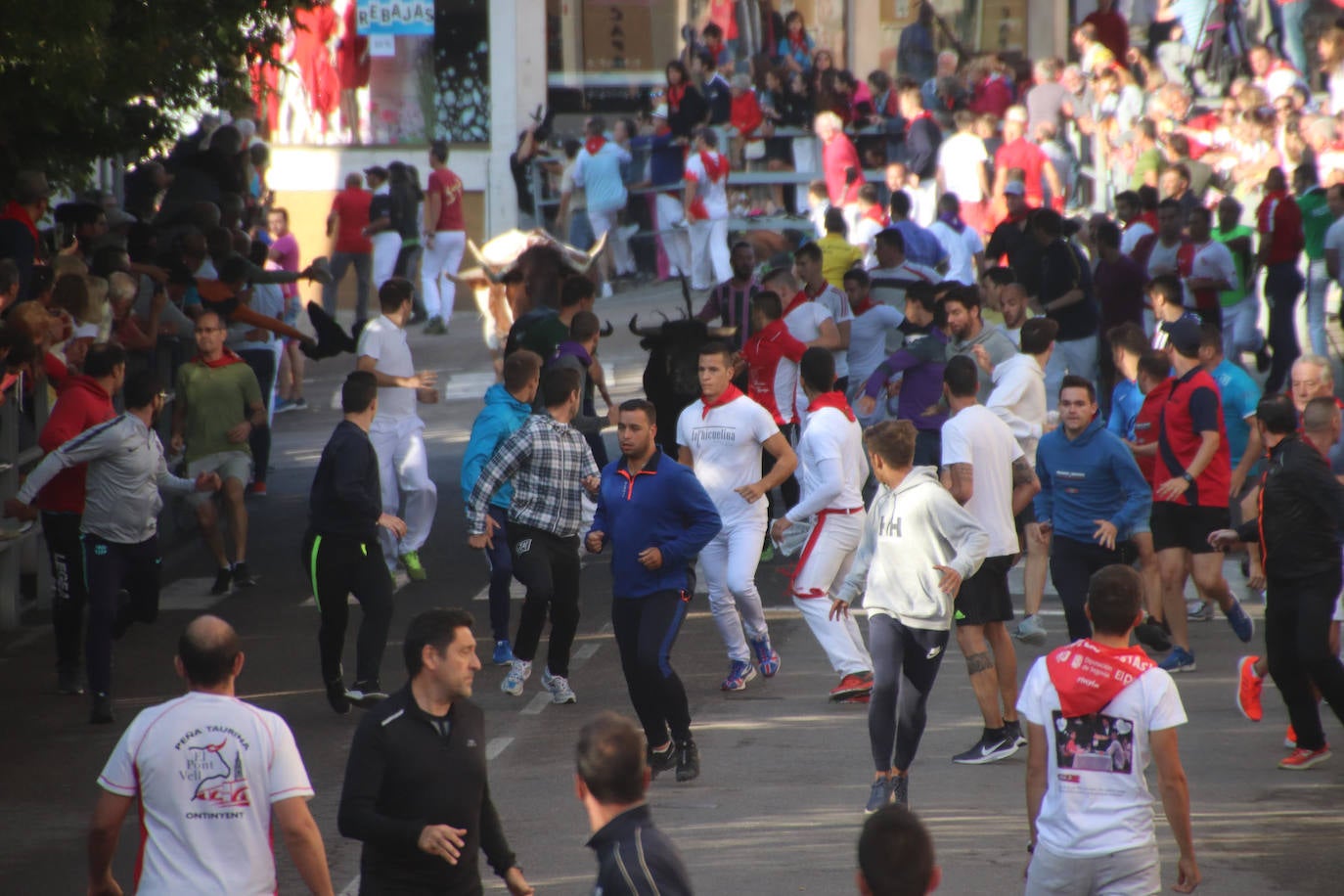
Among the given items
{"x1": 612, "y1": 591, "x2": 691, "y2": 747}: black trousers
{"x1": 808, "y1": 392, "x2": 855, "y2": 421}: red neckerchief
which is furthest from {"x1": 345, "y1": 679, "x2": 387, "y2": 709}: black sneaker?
{"x1": 808, "y1": 392, "x2": 855, "y2": 421}: red neckerchief

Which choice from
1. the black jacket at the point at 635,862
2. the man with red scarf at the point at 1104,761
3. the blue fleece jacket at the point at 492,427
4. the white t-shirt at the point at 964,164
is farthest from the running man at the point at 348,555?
the white t-shirt at the point at 964,164

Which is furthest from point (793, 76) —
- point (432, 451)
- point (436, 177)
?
point (432, 451)

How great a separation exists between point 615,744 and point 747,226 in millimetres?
22171

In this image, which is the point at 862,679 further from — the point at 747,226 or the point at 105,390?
the point at 747,226

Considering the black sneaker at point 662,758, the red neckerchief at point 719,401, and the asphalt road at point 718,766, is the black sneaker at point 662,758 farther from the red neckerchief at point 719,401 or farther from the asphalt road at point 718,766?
the red neckerchief at point 719,401

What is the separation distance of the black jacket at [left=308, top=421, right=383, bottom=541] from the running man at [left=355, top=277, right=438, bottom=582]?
9.71 ft

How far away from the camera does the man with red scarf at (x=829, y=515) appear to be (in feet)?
32.9

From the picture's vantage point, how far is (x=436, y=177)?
24391mm

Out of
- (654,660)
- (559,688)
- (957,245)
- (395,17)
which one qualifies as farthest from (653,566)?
(395,17)

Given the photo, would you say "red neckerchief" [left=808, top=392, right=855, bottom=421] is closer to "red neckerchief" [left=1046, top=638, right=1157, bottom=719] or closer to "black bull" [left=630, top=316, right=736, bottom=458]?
"black bull" [left=630, top=316, right=736, bottom=458]

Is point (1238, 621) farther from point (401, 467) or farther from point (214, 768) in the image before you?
point (214, 768)

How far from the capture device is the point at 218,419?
510 inches

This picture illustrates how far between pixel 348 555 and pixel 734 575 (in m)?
2.17

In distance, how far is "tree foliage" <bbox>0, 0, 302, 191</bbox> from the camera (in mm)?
10117
